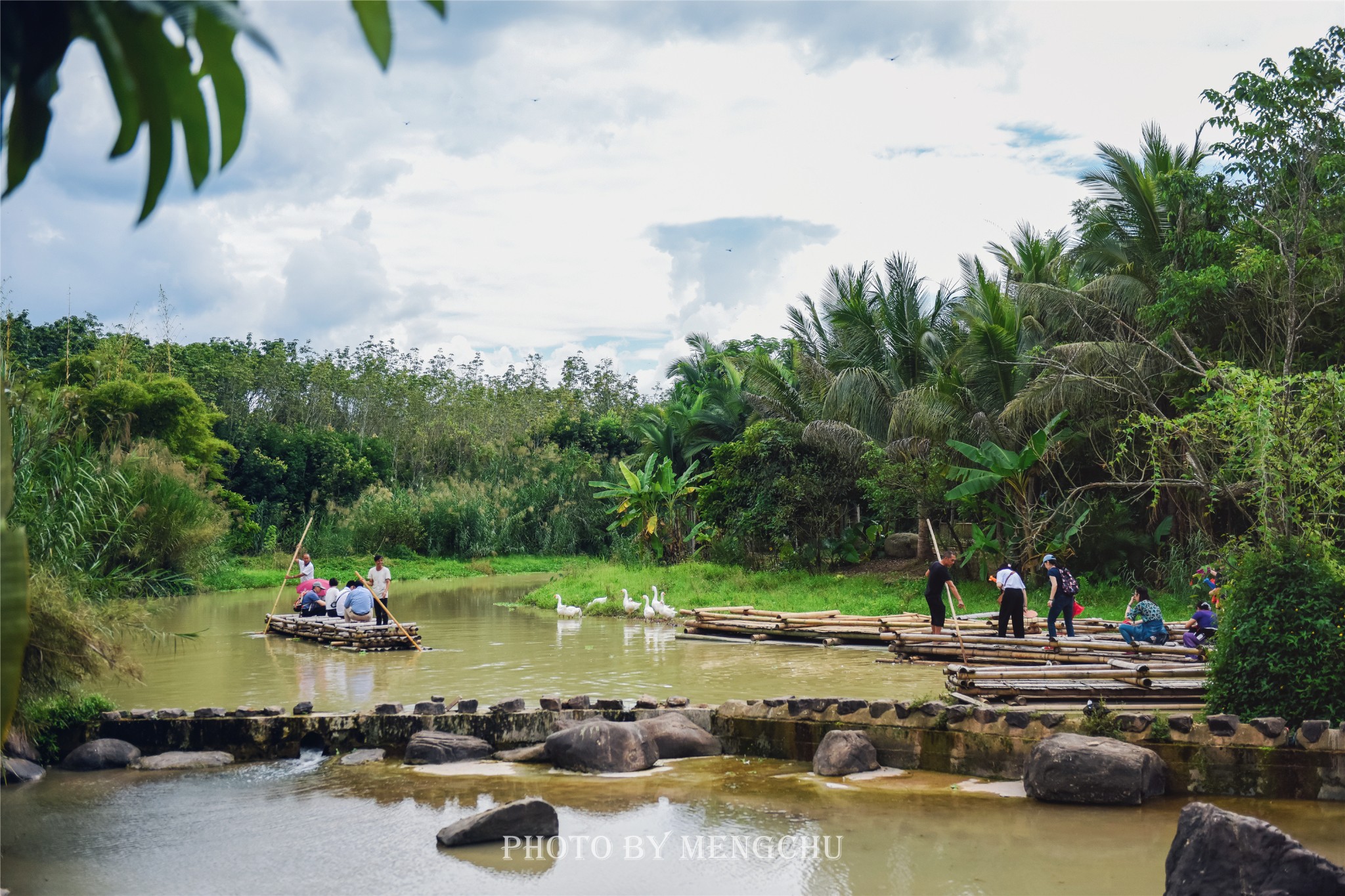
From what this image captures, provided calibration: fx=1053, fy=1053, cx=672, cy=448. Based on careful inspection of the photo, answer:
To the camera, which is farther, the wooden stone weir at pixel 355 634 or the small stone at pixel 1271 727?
the wooden stone weir at pixel 355 634

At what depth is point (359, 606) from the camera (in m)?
17.7

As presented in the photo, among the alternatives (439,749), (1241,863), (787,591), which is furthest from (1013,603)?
(787,591)

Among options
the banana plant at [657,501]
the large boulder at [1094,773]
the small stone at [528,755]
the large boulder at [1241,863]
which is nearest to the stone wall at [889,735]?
the large boulder at [1094,773]

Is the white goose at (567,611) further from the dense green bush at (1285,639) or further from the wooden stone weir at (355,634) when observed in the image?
the dense green bush at (1285,639)

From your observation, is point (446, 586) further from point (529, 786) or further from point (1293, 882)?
point (1293, 882)

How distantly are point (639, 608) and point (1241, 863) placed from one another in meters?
15.9

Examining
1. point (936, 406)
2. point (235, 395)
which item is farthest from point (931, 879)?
point (235, 395)

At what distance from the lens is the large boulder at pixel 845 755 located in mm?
8672

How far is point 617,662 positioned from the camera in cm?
1526

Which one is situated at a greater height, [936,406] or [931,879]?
→ [936,406]

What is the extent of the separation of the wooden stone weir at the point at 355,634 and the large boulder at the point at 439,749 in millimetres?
7031

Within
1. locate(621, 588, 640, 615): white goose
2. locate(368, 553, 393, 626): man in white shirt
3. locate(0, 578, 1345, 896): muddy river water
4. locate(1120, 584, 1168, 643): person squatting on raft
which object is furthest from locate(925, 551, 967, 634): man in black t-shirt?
locate(368, 553, 393, 626): man in white shirt

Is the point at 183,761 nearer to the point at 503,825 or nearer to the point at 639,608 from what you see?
the point at 503,825

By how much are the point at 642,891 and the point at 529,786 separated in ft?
8.12
